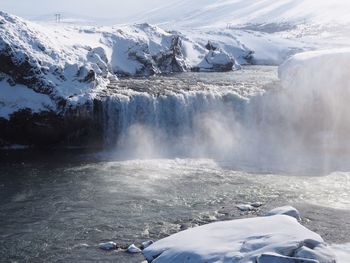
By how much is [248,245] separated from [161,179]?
462 inches

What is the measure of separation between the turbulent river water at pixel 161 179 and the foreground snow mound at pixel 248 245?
3.12 m

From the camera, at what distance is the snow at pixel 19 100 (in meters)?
27.7

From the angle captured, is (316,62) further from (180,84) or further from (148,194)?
(148,194)

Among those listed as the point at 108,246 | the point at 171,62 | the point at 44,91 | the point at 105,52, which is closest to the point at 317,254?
the point at 108,246

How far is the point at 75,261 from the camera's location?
14250mm

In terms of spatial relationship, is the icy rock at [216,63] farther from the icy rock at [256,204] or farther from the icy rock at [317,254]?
the icy rock at [317,254]

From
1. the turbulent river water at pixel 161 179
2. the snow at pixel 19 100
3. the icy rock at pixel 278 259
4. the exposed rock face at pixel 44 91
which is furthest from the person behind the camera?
the exposed rock face at pixel 44 91

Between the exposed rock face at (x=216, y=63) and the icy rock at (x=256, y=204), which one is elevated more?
the exposed rock face at (x=216, y=63)

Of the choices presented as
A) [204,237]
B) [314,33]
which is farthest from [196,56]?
[314,33]

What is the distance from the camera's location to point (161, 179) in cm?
2234

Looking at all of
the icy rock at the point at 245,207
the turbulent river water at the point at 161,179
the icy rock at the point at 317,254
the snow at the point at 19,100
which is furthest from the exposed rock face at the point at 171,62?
the icy rock at the point at 317,254

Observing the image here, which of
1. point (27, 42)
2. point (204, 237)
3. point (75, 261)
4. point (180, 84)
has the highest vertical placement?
point (27, 42)

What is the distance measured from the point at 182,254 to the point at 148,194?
30.7 feet

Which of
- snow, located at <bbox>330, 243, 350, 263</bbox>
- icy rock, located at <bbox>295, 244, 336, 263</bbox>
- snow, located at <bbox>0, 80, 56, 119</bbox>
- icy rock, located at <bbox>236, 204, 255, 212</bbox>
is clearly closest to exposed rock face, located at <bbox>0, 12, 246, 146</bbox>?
snow, located at <bbox>0, 80, 56, 119</bbox>
